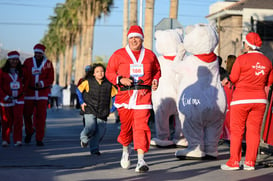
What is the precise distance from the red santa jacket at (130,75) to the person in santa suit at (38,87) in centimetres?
450

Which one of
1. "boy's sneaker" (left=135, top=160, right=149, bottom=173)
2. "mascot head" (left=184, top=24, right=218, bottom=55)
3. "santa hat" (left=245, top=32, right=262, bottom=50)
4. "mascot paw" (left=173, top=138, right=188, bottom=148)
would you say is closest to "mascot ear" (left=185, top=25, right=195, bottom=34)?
"mascot head" (left=184, top=24, right=218, bottom=55)

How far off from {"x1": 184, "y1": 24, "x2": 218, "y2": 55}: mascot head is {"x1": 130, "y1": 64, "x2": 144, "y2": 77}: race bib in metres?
1.93

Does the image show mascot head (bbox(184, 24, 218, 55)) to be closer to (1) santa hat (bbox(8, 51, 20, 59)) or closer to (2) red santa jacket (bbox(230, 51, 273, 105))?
(2) red santa jacket (bbox(230, 51, 273, 105))

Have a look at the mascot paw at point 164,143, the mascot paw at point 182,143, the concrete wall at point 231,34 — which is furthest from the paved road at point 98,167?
the concrete wall at point 231,34

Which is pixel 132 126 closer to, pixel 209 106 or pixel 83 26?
pixel 209 106

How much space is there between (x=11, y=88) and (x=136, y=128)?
5182mm

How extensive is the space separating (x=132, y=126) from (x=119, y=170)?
24.7 inches

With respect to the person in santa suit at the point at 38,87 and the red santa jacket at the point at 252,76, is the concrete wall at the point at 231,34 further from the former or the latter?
the red santa jacket at the point at 252,76

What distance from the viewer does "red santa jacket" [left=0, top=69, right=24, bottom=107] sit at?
1401 centimetres

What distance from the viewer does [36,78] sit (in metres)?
14.2

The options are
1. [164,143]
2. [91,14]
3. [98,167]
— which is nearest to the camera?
[98,167]

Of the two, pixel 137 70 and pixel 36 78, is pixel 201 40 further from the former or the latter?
pixel 36 78

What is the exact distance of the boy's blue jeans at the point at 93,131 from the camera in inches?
469

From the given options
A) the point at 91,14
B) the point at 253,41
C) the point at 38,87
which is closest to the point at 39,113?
the point at 38,87
